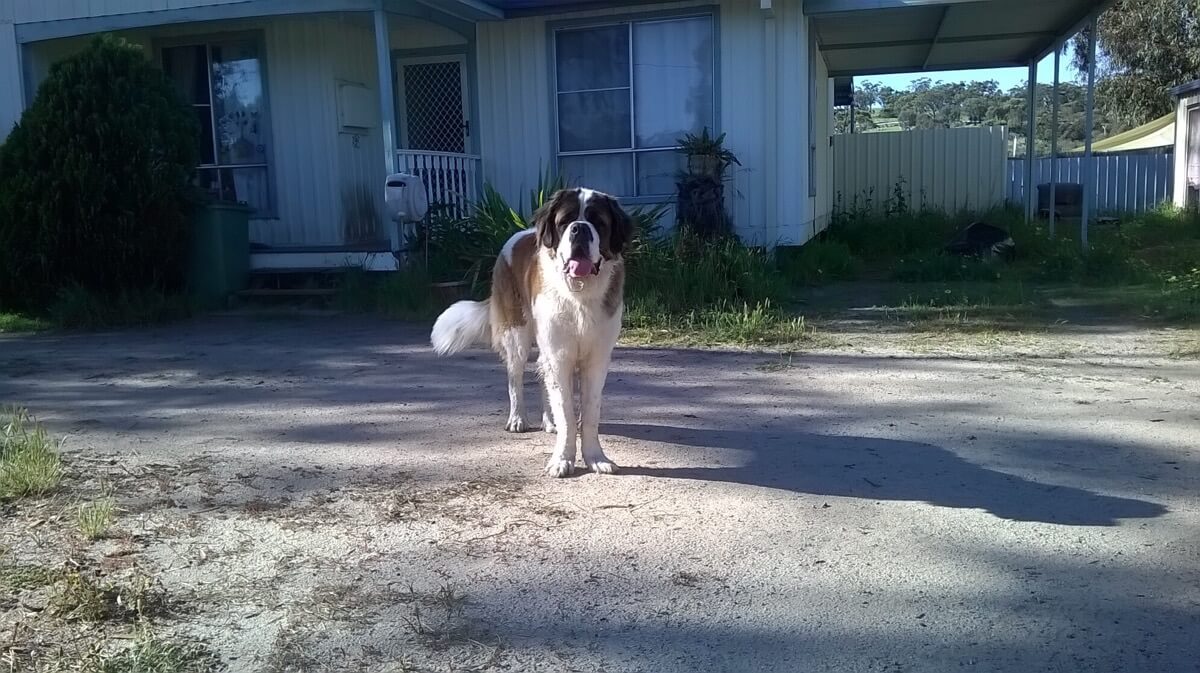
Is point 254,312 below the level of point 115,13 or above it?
below

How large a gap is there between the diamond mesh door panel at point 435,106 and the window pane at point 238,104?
185 centimetres

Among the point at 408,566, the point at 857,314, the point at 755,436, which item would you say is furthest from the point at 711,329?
the point at 408,566

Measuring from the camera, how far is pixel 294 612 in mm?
3174

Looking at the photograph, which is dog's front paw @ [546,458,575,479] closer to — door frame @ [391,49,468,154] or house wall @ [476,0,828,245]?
house wall @ [476,0,828,245]

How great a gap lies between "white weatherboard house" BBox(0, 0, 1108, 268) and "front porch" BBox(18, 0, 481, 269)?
0.02 meters

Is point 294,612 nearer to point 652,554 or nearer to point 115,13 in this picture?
point 652,554

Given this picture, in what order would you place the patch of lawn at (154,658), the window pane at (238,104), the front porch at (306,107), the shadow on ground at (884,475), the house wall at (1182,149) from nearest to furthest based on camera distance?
the patch of lawn at (154,658), the shadow on ground at (884,475), the front porch at (306,107), the window pane at (238,104), the house wall at (1182,149)

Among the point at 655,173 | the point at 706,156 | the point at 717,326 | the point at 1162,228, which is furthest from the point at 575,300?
the point at 1162,228

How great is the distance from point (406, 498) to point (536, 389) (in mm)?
2503

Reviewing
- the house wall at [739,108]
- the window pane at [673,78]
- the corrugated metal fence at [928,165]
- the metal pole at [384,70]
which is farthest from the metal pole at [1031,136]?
the metal pole at [384,70]

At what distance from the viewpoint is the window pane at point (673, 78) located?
1138 cm

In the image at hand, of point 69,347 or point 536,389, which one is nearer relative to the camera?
point 536,389

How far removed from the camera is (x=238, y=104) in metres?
12.3

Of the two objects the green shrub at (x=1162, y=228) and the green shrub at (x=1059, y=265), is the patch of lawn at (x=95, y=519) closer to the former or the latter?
the green shrub at (x=1059, y=265)
